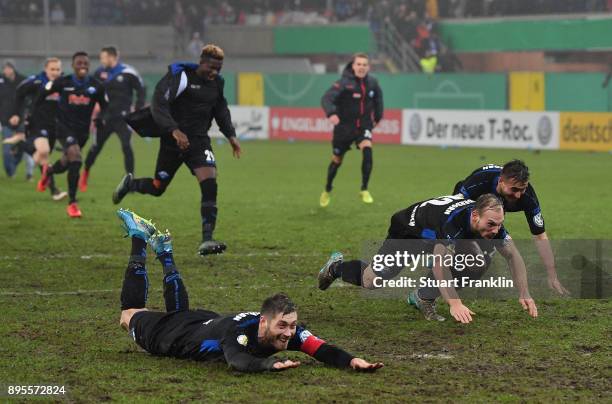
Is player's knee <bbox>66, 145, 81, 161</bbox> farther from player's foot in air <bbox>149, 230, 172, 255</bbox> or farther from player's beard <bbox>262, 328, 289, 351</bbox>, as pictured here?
player's beard <bbox>262, 328, 289, 351</bbox>

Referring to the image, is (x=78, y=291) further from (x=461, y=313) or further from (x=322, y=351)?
(x=461, y=313)

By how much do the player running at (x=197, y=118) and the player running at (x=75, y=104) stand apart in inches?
149

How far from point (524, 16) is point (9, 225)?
2736 centimetres

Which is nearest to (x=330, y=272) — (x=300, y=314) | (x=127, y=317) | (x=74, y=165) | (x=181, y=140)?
(x=300, y=314)

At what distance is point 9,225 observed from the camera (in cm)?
1519

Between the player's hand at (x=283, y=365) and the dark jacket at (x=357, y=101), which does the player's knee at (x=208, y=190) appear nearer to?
the dark jacket at (x=357, y=101)

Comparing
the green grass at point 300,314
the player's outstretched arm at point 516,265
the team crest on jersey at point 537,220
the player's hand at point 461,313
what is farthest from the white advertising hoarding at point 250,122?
the player's hand at point 461,313

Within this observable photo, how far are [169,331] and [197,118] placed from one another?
537 cm

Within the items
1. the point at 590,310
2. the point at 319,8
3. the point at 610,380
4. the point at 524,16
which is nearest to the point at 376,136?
the point at 524,16

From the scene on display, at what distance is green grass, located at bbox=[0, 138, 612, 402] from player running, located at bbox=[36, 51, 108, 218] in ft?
2.98

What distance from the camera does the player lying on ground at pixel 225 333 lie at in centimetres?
706

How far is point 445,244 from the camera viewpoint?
834 cm

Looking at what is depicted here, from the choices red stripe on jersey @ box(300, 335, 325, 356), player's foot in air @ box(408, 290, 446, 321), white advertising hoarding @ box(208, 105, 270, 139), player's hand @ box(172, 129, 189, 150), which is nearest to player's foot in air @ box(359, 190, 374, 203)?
player's hand @ box(172, 129, 189, 150)

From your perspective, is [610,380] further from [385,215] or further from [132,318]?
[385,215]
